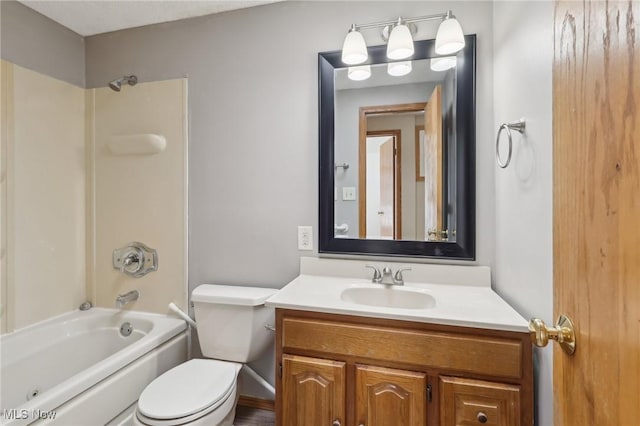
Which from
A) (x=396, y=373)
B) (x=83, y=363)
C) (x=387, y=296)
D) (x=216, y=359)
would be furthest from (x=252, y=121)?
(x=83, y=363)

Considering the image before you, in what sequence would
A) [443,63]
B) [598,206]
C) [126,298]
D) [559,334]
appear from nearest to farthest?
[598,206]
[559,334]
[443,63]
[126,298]

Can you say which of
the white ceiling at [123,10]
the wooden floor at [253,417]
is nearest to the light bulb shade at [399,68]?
the white ceiling at [123,10]

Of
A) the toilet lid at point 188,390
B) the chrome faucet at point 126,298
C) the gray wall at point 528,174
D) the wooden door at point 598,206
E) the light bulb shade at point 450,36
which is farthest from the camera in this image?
the chrome faucet at point 126,298

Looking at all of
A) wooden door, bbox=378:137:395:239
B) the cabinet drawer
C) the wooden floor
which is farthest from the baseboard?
wooden door, bbox=378:137:395:239

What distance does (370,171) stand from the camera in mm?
1725

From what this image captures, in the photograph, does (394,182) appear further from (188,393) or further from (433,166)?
(188,393)

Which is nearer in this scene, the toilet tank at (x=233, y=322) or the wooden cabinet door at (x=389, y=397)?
the wooden cabinet door at (x=389, y=397)

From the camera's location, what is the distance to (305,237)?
1807mm

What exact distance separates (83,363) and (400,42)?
2.58 m

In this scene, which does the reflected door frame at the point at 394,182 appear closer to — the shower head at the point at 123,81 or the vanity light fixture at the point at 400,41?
the vanity light fixture at the point at 400,41

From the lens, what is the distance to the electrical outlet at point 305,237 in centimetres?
180

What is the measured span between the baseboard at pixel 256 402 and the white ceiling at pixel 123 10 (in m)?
2.36

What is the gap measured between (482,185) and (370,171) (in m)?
0.57

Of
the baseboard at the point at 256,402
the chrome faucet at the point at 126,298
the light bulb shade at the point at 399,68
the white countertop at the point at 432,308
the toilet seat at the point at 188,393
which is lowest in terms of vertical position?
the baseboard at the point at 256,402
